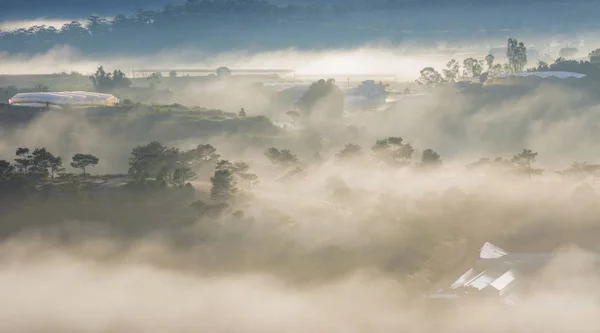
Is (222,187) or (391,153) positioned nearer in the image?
(222,187)

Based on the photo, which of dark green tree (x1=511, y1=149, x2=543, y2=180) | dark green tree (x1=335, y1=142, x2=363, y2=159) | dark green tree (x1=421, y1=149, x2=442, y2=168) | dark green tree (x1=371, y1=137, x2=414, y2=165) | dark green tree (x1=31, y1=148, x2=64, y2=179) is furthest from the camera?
dark green tree (x1=335, y1=142, x2=363, y2=159)

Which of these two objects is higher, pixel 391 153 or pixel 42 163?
pixel 42 163

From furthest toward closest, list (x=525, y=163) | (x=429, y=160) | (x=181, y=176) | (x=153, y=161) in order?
(x=429, y=160), (x=525, y=163), (x=153, y=161), (x=181, y=176)

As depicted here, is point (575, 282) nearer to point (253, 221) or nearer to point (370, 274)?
point (370, 274)

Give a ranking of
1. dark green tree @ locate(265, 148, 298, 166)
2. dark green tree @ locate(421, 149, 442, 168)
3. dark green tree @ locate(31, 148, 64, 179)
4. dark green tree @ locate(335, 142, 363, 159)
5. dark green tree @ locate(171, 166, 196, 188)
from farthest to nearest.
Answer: dark green tree @ locate(335, 142, 363, 159), dark green tree @ locate(421, 149, 442, 168), dark green tree @ locate(265, 148, 298, 166), dark green tree @ locate(31, 148, 64, 179), dark green tree @ locate(171, 166, 196, 188)

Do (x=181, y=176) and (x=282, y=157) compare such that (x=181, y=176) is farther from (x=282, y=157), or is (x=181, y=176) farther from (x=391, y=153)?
(x=391, y=153)

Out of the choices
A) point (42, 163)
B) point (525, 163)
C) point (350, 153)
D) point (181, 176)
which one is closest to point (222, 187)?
point (181, 176)

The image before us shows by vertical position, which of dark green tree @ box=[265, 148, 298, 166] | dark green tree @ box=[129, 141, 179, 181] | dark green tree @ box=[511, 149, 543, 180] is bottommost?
dark green tree @ box=[511, 149, 543, 180]

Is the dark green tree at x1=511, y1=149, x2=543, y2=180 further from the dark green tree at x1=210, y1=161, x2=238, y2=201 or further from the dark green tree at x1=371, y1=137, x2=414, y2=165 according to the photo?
the dark green tree at x1=210, y1=161, x2=238, y2=201

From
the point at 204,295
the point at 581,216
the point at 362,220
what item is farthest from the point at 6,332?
the point at 581,216

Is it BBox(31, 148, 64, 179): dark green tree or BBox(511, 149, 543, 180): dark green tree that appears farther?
BBox(511, 149, 543, 180): dark green tree

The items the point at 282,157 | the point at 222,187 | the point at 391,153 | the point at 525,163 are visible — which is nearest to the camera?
the point at 222,187

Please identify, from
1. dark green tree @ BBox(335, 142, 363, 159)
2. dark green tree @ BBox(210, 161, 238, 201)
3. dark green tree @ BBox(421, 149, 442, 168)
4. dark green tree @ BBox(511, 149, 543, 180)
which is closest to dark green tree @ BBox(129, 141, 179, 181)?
dark green tree @ BBox(210, 161, 238, 201)
